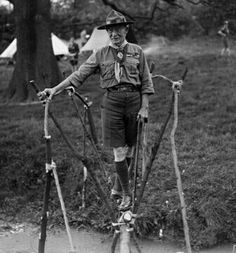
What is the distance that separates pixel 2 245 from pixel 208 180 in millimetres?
2395

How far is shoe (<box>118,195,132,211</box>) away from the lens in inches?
176

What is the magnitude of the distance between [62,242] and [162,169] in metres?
1.72

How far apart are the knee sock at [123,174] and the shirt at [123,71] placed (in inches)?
26.0

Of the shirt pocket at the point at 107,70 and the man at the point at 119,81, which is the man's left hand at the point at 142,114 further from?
the shirt pocket at the point at 107,70

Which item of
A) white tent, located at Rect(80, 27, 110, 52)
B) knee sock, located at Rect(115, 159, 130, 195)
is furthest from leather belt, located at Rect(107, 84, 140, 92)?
white tent, located at Rect(80, 27, 110, 52)

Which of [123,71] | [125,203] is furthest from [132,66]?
[125,203]

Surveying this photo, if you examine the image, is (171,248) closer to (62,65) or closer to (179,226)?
(179,226)

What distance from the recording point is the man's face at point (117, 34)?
4027 mm

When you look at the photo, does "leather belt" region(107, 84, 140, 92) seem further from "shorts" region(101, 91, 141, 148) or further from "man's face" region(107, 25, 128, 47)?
"man's face" region(107, 25, 128, 47)

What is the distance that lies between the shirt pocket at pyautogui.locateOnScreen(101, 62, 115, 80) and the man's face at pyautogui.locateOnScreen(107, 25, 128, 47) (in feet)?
0.59

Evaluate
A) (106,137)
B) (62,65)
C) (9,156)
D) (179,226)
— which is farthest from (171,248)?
(62,65)

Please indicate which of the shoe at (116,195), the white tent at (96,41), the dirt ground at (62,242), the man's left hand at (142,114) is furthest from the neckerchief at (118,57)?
the white tent at (96,41)

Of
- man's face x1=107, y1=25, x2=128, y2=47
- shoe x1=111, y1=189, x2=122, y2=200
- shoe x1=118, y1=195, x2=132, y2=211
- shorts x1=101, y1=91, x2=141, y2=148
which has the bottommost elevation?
shoe x1=111, y1=189, x2=122, y2=200

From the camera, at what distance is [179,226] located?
16.9 feet
